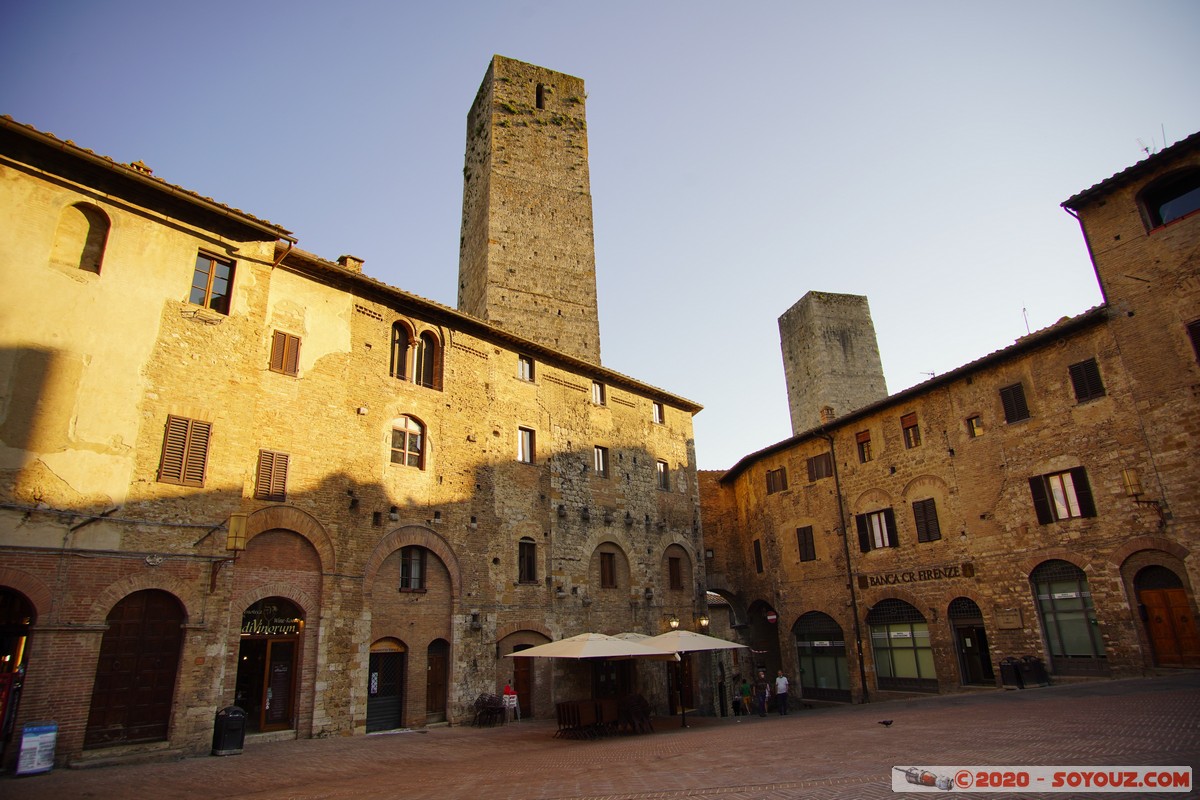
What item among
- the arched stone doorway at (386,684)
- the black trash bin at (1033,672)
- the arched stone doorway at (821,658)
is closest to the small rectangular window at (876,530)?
the arched stone doorway at (821,658)

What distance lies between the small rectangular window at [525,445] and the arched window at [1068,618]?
1494 centimetres

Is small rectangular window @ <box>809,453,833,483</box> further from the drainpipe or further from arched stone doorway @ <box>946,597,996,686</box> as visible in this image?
arched stone doorway @ <box>946,597,996,686</box>

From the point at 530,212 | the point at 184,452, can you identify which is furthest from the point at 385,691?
the point at 530,212

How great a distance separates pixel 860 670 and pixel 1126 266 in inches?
590

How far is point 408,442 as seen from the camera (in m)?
18.1

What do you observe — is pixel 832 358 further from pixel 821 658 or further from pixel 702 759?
pixel 702 759

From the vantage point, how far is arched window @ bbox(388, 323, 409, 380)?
18438mm

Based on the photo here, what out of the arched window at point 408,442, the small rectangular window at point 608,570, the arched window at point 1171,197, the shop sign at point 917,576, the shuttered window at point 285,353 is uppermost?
the arched window at point 1171,197

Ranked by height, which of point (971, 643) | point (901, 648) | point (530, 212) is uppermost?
point (530, 212)

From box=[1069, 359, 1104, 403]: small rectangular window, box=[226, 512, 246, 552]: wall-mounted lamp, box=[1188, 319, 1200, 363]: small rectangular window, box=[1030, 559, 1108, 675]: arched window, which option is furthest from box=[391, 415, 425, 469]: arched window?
box=[1188, 319, 1200, 363]: small rectangular window

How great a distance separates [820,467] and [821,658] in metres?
7.20

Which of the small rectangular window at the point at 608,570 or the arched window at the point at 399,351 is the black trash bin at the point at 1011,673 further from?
the arched window at the point at 399,351

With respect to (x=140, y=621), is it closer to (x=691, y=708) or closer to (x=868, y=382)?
(x=691, y=708)

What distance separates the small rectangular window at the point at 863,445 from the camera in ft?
80.3
